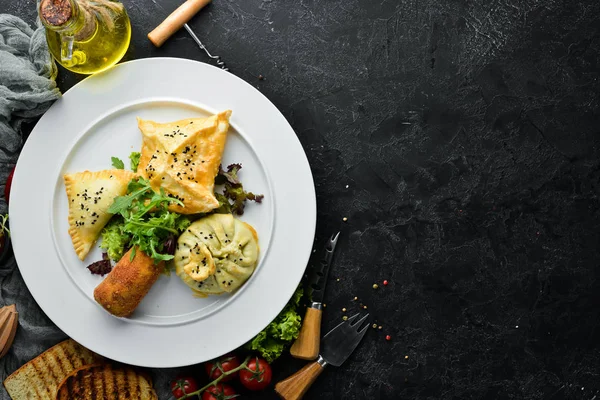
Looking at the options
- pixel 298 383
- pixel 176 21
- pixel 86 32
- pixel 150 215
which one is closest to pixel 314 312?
pixel 298 383

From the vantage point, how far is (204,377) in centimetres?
356

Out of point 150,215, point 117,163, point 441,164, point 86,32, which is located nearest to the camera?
point 86,32

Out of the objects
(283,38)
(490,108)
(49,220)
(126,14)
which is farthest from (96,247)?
(490,108)

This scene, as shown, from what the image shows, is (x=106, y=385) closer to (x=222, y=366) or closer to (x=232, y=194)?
(x=222, y=366)

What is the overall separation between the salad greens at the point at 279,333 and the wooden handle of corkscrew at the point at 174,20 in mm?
1824

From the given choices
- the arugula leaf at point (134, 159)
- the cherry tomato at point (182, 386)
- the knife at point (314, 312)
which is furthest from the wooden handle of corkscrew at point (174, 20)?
the cherry tomato at point (182, 386)

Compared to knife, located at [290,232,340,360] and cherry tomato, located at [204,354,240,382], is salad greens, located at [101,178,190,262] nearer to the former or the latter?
cherry tomato, located at [204,354,240,382]

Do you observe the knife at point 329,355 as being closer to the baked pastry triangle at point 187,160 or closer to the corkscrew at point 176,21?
the baked pastry triangle at point 187,160

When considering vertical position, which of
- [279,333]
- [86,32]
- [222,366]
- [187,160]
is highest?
[86,32]

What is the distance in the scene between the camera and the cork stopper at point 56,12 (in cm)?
290

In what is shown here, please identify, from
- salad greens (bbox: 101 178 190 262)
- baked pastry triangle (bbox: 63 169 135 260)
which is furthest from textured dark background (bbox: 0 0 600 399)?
salad greens (bbox: 101 178 190 262)

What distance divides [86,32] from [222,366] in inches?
84.1

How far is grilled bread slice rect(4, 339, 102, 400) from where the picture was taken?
3.40 metres

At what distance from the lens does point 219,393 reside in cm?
335
